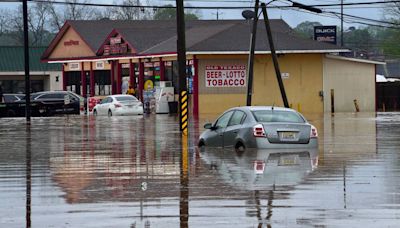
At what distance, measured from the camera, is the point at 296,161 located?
71.8 feet

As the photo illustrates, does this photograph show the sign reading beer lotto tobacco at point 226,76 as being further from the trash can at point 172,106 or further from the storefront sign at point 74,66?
the storefront sign at point 74,66

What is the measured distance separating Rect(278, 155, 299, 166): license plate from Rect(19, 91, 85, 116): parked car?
136 feet

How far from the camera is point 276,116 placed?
85.1ft

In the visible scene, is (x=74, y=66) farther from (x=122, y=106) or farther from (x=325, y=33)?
(x=122, y=106)

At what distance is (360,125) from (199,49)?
68.1ft

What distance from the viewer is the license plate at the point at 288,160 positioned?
21294 millimetres

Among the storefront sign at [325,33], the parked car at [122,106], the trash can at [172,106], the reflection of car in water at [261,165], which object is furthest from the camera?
the storefront sign at [325,33]

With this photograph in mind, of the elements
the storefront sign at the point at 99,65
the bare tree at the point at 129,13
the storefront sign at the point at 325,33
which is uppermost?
the bare tree at the point at 129,13

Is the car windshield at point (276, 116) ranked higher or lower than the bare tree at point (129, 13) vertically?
lower

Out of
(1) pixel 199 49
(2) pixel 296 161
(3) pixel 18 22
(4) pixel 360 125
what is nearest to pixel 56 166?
(2) pixel 296 161

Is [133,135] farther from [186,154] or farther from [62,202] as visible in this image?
[62,202]

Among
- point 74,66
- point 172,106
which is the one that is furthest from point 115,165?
point 74,66

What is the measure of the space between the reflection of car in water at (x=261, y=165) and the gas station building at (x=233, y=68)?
3576 centimetres

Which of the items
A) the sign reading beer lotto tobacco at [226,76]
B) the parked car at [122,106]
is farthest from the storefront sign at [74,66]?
the sign reading beer lotto tobacco at [226,76]
